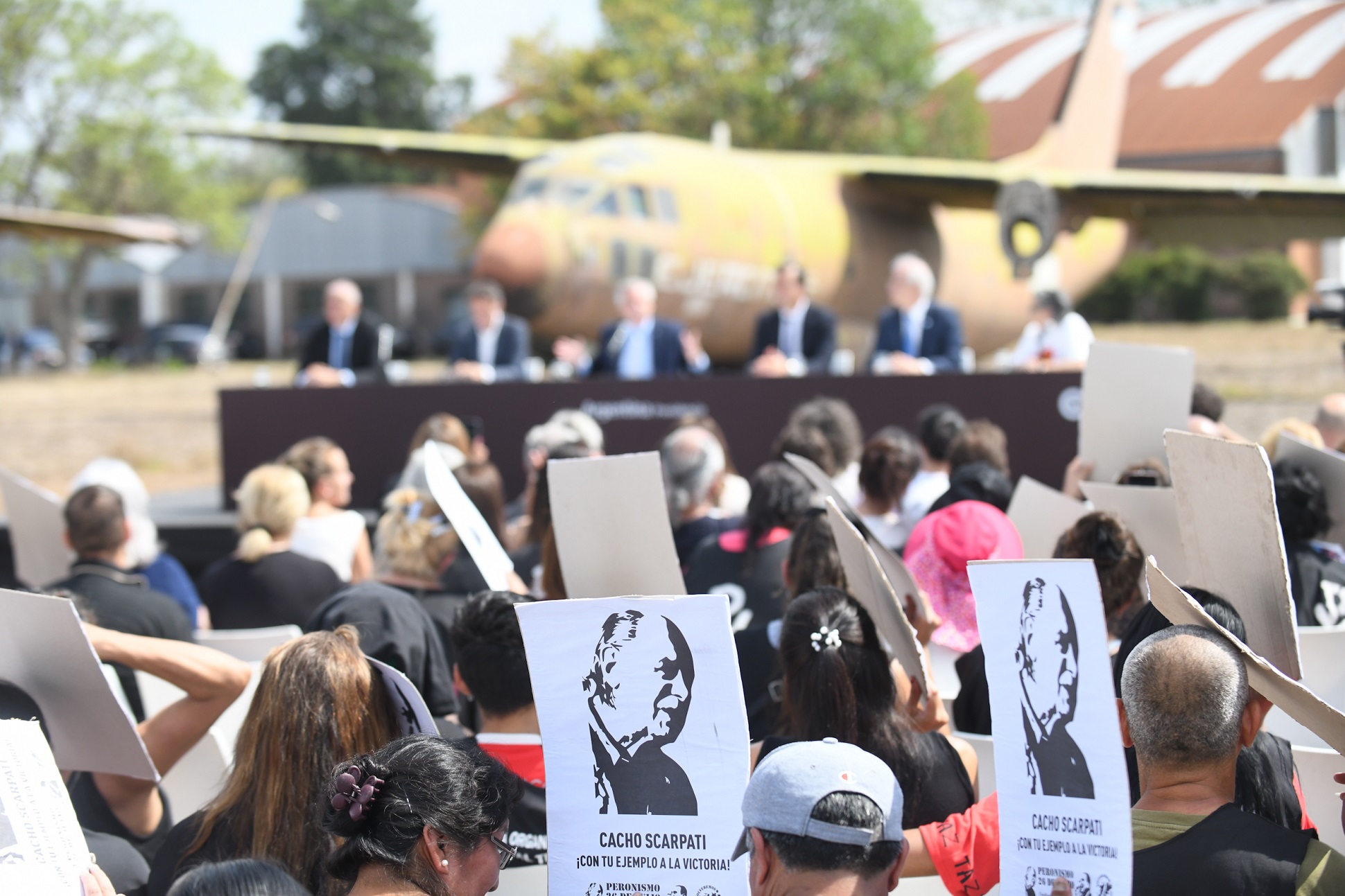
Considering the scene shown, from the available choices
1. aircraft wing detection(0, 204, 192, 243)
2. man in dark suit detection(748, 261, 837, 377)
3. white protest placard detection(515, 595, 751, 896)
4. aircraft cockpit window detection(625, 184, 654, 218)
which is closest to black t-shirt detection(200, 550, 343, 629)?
white protest placard detection(515, 595, 751, 896)

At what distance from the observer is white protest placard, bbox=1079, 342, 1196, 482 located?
4.48m

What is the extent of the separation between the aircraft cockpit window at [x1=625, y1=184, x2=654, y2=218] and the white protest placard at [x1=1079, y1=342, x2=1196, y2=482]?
393 inches

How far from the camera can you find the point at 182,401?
2898 cm

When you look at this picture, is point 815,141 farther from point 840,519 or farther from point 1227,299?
point 840,519

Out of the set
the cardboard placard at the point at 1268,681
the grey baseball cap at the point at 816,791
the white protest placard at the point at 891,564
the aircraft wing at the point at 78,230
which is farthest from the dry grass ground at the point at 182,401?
the grey baseball cap at the point at 816,791

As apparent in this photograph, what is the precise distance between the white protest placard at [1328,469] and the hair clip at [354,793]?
2707 mm

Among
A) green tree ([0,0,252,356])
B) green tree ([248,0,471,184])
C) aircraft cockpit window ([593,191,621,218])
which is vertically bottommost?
aircraft cockpit window ([593,191,621,218])

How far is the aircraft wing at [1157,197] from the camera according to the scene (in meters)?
15.4

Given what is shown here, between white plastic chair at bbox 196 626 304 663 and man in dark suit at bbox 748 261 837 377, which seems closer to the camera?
white plastic chair at bbox 196 626 304 663

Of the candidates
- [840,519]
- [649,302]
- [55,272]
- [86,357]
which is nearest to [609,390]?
[649,302]

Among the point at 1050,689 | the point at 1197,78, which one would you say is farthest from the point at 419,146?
the point at 1197,78

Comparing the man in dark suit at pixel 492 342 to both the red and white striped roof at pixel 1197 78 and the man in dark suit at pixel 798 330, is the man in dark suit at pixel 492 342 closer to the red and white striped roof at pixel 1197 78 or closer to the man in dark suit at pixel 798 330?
the man in dark suit at pixel 798 330

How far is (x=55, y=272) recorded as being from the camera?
56281mm

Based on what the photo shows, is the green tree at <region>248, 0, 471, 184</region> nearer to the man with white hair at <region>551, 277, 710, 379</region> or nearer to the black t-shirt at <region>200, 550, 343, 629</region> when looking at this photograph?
the man with white hair at <region>551, 277, 710, 379</region>
